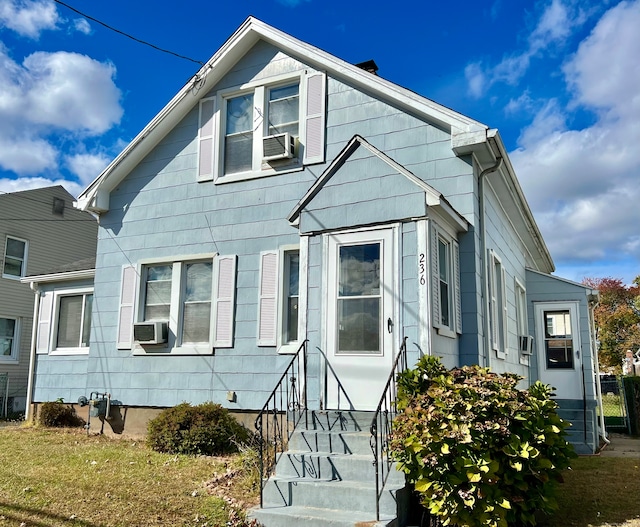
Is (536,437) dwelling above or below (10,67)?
below

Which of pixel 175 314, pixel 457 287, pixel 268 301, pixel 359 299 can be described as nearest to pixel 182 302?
pixel 175 314

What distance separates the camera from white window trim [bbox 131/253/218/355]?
9.45 metres

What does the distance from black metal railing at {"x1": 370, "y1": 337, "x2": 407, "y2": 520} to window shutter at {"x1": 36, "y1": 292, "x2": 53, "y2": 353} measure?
869 cm

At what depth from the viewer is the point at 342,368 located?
6.61 metres

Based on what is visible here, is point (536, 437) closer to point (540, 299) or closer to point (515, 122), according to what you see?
point (540, 299)

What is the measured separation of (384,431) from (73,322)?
837 centimetres

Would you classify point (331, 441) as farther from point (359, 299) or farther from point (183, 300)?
point (183, 300)

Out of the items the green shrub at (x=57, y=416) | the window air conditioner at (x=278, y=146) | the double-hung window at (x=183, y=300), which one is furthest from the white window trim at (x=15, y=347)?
the window air conditioner at (x=278, y=146)

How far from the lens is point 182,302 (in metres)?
9.77

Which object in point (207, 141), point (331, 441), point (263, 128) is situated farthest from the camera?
point (207, 141)

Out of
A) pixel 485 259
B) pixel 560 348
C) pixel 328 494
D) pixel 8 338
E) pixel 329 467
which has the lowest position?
pixel 328 494

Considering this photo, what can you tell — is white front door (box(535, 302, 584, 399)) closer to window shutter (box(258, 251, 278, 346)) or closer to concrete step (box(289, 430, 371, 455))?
window shutter (box(258, 251, 278, 346))

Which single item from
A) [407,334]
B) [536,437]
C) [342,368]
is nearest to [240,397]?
[342,368]

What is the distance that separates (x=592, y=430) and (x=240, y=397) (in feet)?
21.6
